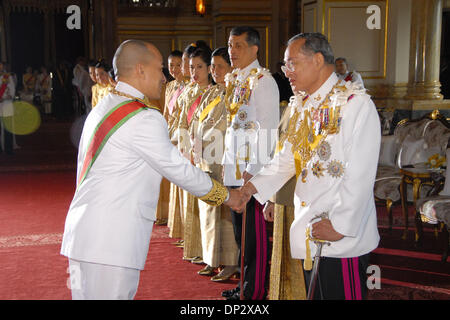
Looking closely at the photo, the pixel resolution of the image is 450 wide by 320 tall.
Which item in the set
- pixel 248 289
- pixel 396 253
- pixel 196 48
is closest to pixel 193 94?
pixel 196 48

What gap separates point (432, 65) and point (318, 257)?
6389mm

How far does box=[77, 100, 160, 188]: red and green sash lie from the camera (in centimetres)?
218

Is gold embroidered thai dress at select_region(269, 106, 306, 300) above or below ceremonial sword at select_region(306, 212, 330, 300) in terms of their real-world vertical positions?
below

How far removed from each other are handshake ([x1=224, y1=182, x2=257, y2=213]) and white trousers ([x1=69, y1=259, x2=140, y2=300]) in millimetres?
630

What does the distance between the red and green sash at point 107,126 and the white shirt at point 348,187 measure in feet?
2.41

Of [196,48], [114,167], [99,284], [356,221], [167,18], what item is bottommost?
[99,284]

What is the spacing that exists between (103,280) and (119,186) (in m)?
0.37

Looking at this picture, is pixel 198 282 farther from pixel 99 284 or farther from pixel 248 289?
pixel 99 284

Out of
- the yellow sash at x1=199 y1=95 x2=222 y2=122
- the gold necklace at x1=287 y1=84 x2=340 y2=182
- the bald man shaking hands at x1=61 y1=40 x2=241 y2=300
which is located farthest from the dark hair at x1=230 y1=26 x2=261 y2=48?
the bald man shaking hands at x1=61 y1=40 x2=241 y2=300

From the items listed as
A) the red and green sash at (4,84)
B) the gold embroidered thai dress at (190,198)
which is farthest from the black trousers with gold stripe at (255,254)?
the red and green sash at (4,84)

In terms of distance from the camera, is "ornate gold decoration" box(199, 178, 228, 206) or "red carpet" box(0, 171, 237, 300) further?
"red carpet" box(0, 171, 237, 300)

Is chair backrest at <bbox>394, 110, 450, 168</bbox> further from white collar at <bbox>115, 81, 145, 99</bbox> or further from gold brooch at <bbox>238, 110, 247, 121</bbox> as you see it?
white collar at <bbox>115, 81, 145, 99</bbox>

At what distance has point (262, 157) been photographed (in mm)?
3320

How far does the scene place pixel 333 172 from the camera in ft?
7.07
